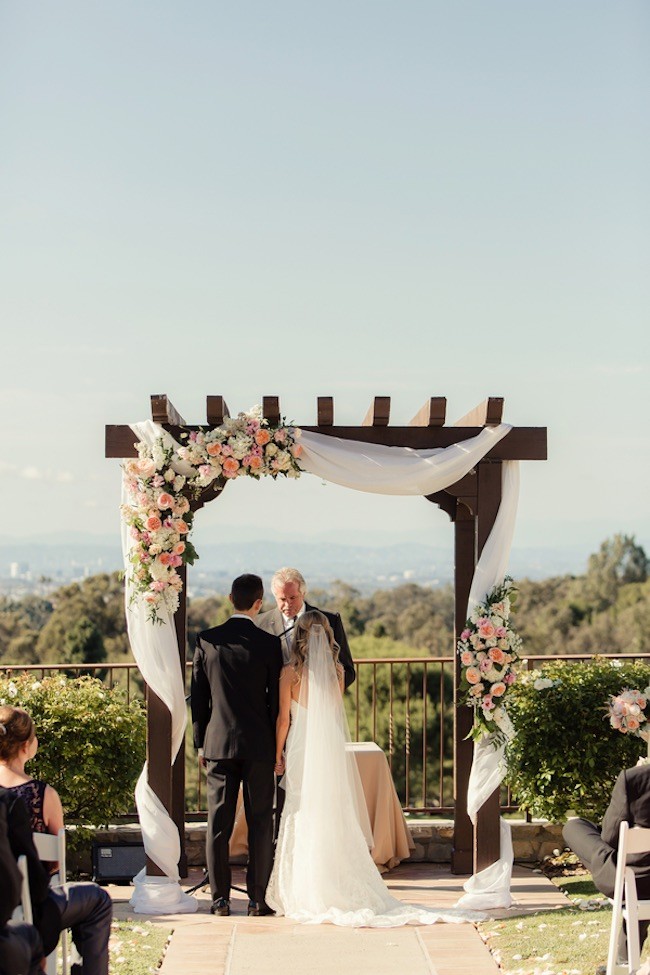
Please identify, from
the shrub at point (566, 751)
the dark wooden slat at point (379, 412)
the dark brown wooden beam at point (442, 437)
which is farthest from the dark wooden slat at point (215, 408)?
the shrub at point (566, 751)

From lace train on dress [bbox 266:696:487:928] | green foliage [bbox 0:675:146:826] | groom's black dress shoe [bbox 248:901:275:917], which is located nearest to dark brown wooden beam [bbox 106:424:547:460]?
lace train on dress [bbox 266:696:487:928]

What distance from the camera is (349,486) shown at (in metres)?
6.61

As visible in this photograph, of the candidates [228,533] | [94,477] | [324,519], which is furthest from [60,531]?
[94,477]

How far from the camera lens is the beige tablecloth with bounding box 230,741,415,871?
721cm

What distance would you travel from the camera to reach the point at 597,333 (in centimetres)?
4406

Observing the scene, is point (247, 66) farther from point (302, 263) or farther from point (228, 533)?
point (228, 533)

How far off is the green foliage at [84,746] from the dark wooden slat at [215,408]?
1873 millimetres

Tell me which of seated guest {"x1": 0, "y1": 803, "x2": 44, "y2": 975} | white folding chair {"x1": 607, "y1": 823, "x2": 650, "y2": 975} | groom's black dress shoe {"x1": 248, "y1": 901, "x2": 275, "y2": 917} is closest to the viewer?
seated guest {"x1": 0, "y1": 803, "x2": 44, "y2": 975}

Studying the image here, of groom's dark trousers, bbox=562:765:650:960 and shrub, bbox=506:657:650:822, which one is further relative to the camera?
shrub, bbox=506:657:650:822

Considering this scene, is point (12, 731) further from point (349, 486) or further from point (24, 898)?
point (349, 486)

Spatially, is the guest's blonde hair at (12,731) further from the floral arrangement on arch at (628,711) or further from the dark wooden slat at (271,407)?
the floral arrangement on arch at (628,711)

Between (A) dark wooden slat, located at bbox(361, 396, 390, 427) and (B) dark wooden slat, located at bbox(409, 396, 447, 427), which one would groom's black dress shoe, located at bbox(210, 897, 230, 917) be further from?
(B) dark wooden slat, located at bbox(409, 396, 447, 427)

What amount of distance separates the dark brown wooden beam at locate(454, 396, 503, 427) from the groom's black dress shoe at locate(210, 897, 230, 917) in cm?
292

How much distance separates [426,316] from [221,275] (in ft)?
30.0
